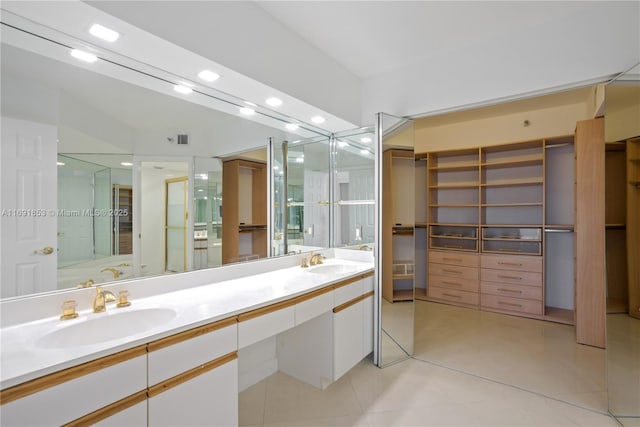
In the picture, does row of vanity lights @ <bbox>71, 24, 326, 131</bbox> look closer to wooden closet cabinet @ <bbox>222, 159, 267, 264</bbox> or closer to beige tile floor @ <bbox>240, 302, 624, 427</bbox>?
wooden closet cabinet @ <bbox>222, 159, 267, 264</bbox>

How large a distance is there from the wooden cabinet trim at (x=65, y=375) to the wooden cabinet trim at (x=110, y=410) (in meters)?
0.15

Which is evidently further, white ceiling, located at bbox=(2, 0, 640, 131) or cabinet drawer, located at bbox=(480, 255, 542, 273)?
cabinet drawer, located at bbox=(480, 255, 542, 273)

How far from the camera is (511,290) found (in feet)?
12.6

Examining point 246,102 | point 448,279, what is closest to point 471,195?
point 448,279

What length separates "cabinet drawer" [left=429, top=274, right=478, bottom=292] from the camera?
410 centimetres

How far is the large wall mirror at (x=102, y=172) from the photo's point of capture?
1.32 metres

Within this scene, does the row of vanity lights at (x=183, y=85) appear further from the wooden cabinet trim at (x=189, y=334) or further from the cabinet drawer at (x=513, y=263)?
the cabinet drawer at (x=513, y=263)

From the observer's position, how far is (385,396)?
2182 mm

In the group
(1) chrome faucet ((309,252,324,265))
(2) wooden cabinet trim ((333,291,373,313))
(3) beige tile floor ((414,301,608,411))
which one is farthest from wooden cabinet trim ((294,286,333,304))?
(3) beige tile floor ((414,301,608,411))

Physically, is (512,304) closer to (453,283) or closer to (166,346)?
(453,283)

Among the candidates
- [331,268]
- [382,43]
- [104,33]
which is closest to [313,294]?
[331,268]

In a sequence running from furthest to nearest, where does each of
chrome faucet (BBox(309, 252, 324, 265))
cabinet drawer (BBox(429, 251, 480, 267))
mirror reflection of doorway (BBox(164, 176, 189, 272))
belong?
→ cabinet drawer (BBox(429, 251, 480, 267))
chrome faucet (BBox(309, 252, 324, 265))
mirror reflection of doorway (BBox(164, 176, 189, 272))

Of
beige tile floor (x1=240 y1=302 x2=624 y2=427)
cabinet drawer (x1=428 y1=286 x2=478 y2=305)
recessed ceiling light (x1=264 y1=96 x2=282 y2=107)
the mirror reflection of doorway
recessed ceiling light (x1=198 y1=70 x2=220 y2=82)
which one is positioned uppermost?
recessed ceiling light (x1=264 y1=96 x2=282 y2=107)

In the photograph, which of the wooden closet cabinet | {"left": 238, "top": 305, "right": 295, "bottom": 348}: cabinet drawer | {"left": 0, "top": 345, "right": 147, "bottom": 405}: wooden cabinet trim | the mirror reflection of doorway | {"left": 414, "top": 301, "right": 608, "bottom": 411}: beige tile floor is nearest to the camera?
{"left": 0, "top": 345, "right": 147, "bottom": 405}: wooden cabinet trim
